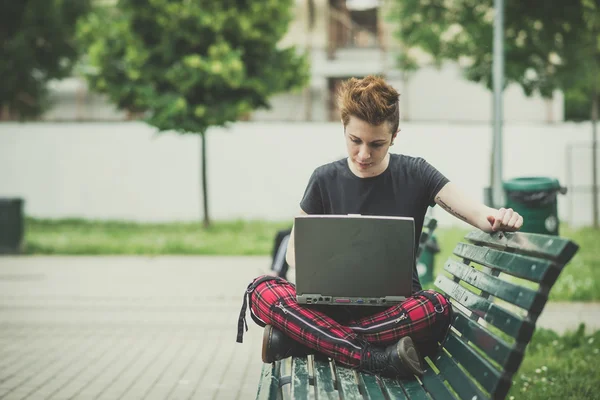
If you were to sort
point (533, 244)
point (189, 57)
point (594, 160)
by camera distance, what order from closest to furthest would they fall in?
point (533, 244), point (189, 57), point (594, 160)

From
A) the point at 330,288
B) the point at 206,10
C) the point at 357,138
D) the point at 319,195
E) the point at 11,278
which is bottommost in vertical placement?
the point at 11,278

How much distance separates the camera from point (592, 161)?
2088cm

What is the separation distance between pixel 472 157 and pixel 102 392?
58.1 ft

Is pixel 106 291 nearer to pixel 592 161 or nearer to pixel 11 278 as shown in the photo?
pixel 11 278

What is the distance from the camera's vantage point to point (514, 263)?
9.32 feet

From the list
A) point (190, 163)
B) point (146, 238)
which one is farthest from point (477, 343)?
point (190, 163)

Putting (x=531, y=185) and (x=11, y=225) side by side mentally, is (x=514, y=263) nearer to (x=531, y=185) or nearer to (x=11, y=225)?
(x=531, y=185)

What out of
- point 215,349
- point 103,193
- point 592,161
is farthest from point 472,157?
point 215,349

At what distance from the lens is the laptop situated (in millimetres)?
3186

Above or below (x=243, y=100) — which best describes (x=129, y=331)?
below

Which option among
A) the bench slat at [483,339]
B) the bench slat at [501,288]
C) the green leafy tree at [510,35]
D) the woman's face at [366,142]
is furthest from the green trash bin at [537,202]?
the green leafy tree at [510,35]

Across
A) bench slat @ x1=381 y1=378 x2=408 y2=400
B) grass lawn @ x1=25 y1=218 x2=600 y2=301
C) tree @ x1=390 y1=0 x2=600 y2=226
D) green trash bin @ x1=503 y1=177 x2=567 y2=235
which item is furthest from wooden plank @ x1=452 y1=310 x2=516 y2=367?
tree @ x1=390 y1=0 x2=600 y2=226

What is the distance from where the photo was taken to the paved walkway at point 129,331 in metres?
5.44

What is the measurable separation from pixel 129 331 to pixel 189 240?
837 centimetres
